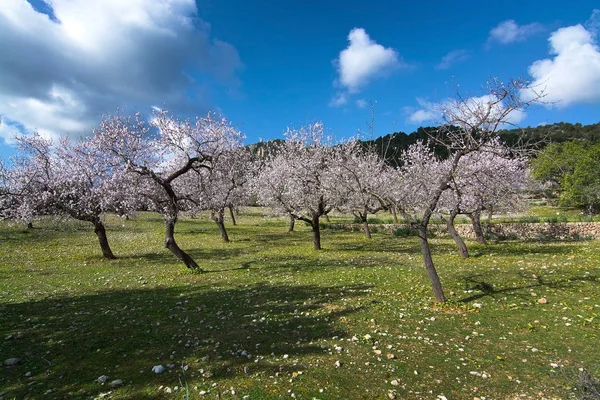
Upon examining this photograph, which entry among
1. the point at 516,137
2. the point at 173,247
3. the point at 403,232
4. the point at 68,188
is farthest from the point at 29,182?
the point at 403,232

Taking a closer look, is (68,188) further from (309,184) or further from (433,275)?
(433,275)

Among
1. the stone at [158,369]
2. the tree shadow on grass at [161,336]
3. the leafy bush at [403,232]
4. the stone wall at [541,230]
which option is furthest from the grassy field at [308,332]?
the leafy bush at [403,232]

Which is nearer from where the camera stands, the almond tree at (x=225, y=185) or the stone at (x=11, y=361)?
the stone at (x=11, y=361)

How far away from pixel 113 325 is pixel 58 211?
19.5 meters

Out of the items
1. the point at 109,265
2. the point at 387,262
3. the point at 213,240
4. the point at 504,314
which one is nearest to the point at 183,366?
the point at 504,314

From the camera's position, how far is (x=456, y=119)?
1201 cm

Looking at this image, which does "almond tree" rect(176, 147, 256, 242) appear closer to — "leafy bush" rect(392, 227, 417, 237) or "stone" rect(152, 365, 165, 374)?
"leafy bush" rect(392, 227, 417, 237)

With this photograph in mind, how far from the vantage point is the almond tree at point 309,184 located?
29375 mm

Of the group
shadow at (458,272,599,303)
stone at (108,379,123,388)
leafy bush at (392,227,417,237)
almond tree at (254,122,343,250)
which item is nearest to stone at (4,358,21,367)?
stone at (108,379,123,388)

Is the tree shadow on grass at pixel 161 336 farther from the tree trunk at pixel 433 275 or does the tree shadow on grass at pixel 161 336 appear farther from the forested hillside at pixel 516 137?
the forested hillside at pixel 516 137

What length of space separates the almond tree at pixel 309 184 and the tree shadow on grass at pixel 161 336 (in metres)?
14.5

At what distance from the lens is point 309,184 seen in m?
30.2

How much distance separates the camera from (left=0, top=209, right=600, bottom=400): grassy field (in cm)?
715

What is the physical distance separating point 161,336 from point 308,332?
465 centimetres
